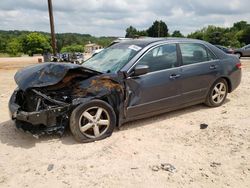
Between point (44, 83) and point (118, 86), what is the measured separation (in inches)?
45.7

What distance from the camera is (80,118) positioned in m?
4.77

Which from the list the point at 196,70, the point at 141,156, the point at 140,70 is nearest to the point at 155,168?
the point at 141,156

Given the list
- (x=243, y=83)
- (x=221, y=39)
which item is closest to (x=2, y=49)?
(x=221, y=39)

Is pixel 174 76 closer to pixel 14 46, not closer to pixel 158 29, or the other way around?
pixel 158 29

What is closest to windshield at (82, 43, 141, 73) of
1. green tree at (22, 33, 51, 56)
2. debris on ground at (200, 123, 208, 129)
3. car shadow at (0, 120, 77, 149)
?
car shadow at (0, 120, 77, 149)

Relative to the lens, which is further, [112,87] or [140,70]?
[140,70]

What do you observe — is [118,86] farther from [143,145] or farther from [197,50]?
[197,50]

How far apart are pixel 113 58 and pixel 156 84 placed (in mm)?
942

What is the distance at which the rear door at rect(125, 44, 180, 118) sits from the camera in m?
5.27

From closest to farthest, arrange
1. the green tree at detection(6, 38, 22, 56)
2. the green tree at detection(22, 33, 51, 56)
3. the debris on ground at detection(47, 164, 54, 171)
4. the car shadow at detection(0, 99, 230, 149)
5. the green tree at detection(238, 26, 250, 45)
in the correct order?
the debris on ground at detection(47, 164, 54, 171)
the car shadow at detection(0, 99, 230, 149)
the green tree at detection(238, 26, 250, 45)
the green tree at detection(6, 38, 22, 56)
the green tree at detection(22, 33, 51, 56)

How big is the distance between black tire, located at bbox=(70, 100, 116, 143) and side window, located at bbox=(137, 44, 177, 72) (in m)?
1.00

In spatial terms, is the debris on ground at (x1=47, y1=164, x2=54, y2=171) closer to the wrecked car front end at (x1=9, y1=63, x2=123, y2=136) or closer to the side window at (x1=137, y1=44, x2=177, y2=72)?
the wrecked car front end at (x1=9, y1=63, x2=123, y2=136)

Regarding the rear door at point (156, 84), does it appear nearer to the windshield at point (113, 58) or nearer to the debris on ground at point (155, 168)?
the windshield at point (113, 58)

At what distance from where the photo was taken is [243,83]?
9.70 m
